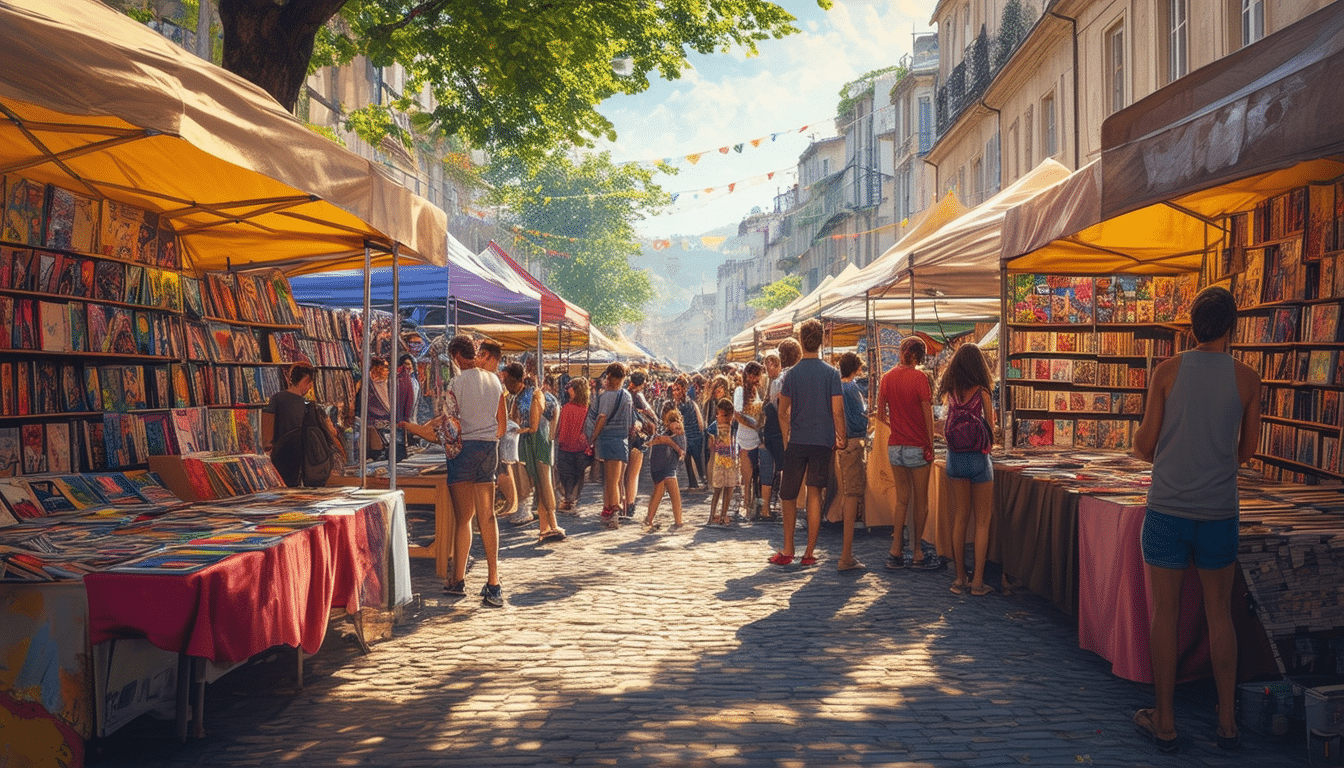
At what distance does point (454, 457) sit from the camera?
747 centimetres

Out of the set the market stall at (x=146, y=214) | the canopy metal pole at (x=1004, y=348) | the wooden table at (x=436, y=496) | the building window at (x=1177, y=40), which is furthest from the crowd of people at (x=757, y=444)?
the building window at (x=1177, y=40)

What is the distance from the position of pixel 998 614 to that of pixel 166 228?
272 inches

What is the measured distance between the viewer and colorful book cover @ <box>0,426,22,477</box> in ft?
18.5

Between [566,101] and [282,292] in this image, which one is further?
[566,101]

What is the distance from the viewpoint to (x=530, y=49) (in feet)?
36.9

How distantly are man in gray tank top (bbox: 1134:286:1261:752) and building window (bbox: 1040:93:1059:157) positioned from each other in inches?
650

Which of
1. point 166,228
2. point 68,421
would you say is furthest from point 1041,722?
point 166,228

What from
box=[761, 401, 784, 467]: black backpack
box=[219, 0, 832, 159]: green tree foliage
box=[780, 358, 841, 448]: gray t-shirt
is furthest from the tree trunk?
box=[761, 401, 784, 467]: black backpack

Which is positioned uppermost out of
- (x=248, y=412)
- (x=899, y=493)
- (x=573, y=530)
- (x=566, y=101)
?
(x=566, y=101)

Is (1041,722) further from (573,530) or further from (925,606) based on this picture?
(573,530)

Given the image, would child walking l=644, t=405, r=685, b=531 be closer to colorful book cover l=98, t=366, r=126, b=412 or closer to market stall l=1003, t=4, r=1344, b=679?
market stall l=1003, t=4, r=1344, b=679

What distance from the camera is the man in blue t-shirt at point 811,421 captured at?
27.8 feet

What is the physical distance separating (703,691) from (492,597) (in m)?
2.77

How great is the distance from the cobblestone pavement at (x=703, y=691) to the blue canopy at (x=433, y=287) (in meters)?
5.46
